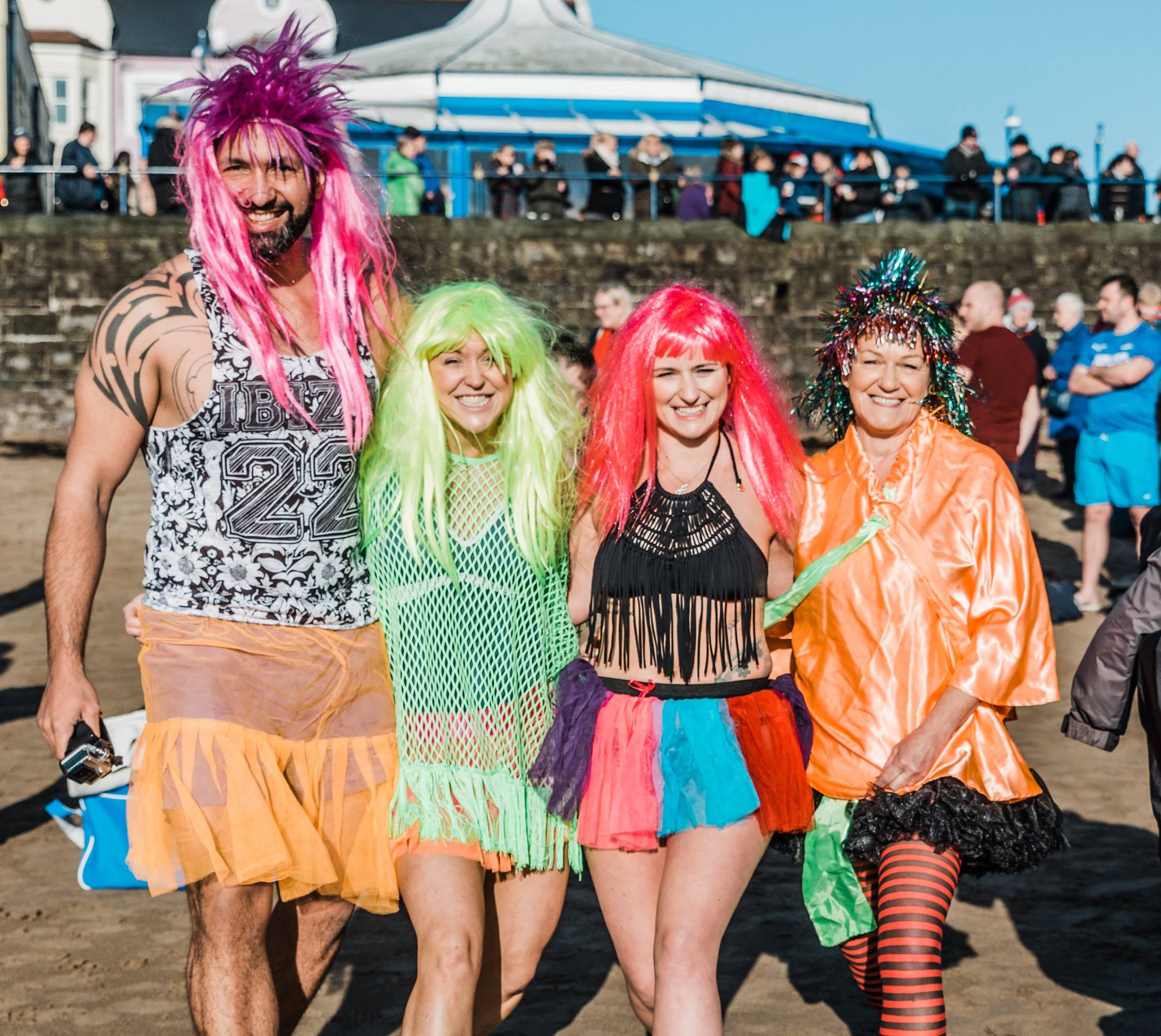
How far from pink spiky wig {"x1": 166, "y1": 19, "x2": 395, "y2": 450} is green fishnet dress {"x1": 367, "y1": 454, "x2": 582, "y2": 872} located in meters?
0.32

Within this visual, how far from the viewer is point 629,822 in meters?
3.27

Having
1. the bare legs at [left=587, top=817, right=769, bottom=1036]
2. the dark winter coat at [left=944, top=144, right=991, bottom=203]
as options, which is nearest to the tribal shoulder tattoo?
the bare legs at [left=587, top=817, right=769, bottom=1036]

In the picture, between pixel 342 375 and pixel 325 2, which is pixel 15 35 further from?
pixel 342 375

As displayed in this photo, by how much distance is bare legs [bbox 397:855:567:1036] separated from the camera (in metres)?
3.01

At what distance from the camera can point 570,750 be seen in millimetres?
→ 3283

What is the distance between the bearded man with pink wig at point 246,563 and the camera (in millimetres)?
3031

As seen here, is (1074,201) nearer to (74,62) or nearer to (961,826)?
(961,826)

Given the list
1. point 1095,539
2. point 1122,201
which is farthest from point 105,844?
point 1122,201

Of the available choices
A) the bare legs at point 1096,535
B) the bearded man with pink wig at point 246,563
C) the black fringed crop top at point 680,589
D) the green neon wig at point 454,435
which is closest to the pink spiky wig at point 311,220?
the bearded man with pink wig at point 246,563

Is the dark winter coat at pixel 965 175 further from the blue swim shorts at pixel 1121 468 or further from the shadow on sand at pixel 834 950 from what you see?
the shadow on sand at pixel 834 950

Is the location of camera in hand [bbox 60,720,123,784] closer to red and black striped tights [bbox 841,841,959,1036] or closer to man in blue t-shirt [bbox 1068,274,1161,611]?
red and black striped tights [bbox 841,841,959,1036]

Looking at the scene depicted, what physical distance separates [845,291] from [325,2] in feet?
126

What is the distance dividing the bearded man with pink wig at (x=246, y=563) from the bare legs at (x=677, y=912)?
52cm

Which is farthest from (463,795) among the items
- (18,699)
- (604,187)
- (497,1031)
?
(604,187)
